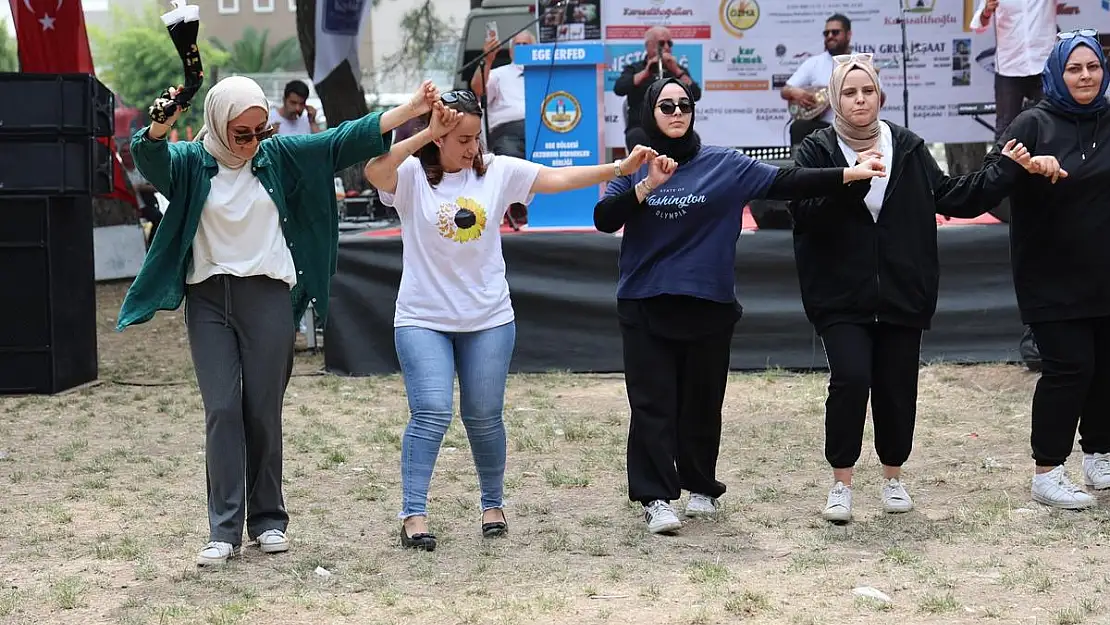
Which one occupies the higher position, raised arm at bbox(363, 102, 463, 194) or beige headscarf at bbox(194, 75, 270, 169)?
beige headscarf at bbox(194, 75, 270, 169)

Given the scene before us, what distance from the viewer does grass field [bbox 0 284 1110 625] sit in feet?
14.8

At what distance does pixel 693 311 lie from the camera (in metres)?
5.45

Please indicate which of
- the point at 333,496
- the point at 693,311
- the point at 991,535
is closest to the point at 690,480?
the point at 693,311

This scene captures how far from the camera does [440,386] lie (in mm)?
5199

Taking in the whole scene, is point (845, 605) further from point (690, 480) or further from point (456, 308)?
point (456, 308)

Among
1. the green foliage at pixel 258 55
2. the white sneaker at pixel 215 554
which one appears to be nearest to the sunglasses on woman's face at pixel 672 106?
the white sneaker at pixel 215 554

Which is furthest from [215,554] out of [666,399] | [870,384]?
[870,384]

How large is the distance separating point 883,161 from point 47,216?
20.1ft

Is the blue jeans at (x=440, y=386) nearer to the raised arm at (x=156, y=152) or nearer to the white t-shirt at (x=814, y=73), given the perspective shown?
the raised arm at (x=156, y=152)

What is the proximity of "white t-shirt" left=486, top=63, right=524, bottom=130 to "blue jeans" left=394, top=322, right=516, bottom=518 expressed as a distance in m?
6.44

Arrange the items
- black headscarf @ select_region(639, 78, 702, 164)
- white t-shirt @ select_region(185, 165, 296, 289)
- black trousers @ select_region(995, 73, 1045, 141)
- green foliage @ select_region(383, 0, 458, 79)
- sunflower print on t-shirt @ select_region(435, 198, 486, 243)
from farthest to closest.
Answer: green foliage @ select_region(383, 0, 458, 79), black trousers @ select_region(995, 73, 1045, 141), black headscarf @ select_region(639, 78, 702, 164), sunflower print on t-shirt @ select_region(435, 198, 486, 243), white t-shirt @ select_region(185, 165, 296, 289)

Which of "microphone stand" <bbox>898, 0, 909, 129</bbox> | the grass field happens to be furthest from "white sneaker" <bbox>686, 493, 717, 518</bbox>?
"microphone stand" <bbox>898, 0, 909, 129</bbox>

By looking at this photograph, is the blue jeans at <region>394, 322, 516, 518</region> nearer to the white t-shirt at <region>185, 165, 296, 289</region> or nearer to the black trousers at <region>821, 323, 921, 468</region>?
the white t-shirt at <region>185, 165, 296, 289</region>

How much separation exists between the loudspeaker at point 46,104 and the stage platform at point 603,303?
190 centimetres
